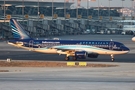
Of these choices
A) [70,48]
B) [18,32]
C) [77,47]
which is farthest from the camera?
[18,32]

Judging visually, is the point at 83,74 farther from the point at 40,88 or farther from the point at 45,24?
the point at 45,24

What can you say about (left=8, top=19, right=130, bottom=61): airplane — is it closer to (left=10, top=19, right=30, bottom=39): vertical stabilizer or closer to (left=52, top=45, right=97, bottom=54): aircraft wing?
(left=52, top=45, right=97, bottom=54): aircraft wing

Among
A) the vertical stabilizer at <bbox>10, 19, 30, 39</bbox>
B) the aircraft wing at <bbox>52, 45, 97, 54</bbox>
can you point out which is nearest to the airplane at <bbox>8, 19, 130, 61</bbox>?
the aircraft wing at <bbox>52, 45, 97, 54</bbox>

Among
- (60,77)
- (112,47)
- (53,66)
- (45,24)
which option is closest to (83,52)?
(112,47)

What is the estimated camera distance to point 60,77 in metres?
54.9

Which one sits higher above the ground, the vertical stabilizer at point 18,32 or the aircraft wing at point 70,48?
the vertical stabilizer at point 18,32

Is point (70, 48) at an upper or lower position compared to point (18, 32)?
lower

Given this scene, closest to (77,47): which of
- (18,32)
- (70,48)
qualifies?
(70,48)

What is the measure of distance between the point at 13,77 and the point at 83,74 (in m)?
8.45

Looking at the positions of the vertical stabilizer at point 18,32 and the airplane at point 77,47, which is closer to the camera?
the airplane at point 77,47

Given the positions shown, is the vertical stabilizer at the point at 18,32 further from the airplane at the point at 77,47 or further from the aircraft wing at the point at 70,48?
the aircraft wing at the point at 70,48

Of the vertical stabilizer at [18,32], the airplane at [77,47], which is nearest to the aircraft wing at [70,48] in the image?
the airplane at [77,47]

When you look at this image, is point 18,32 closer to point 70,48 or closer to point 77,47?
point 70,48

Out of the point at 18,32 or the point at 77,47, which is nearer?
the point at 77,47
